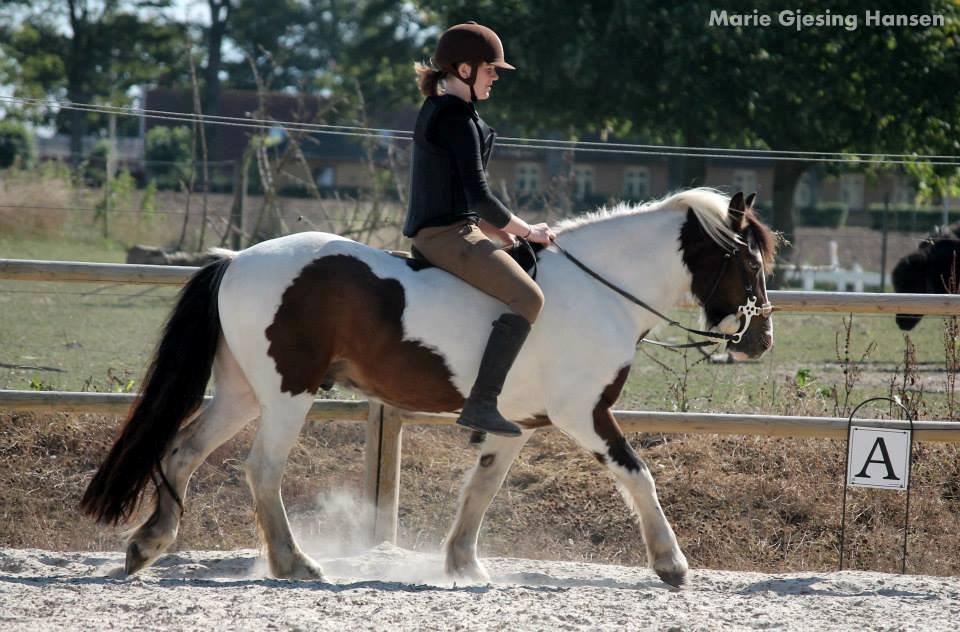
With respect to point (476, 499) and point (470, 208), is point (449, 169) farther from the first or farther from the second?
point (476, 499)

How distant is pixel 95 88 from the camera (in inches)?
1613

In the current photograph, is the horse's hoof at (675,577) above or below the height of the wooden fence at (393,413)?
below

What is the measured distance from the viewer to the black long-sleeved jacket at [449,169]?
4.59 m

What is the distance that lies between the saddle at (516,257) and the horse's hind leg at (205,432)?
91 centimetres

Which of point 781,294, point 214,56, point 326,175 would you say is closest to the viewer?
point 781,294

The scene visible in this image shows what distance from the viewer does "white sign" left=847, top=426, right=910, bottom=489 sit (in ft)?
18.0

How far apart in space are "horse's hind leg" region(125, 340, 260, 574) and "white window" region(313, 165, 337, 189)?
101 ft

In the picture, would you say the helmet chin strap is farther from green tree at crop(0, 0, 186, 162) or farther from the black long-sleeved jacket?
green tree at crop(0, 0, 186, 162)

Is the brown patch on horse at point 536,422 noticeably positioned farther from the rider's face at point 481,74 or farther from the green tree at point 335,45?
the green tree at point 335,45

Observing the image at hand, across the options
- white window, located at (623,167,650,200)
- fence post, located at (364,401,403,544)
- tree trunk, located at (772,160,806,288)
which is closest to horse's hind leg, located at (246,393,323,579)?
fence post, located at (364,401,403,544)

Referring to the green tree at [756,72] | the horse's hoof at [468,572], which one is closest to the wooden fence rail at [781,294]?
the horse's hoof at [468,572]

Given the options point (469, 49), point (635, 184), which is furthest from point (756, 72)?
point (469, 49)

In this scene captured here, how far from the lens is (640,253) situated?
16.9 ft

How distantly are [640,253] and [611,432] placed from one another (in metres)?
0.87
